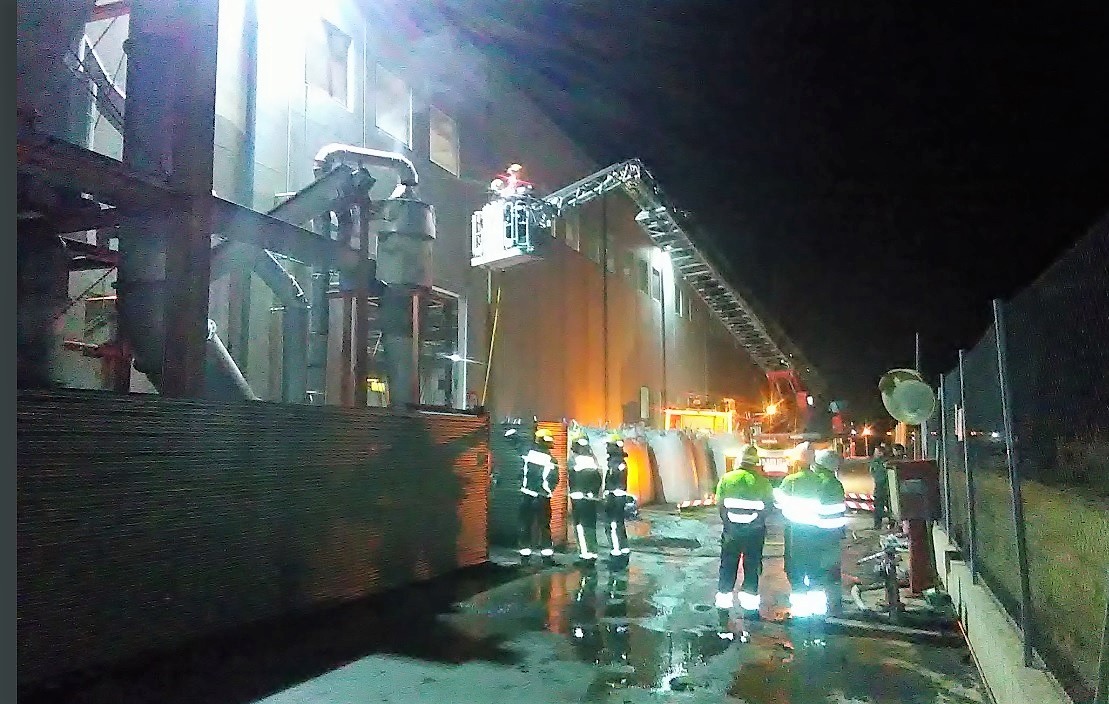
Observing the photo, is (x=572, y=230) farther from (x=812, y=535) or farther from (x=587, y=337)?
(x=812, y=535)

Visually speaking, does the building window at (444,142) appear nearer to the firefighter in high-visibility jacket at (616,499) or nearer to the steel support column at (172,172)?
the firefighter in high-visibility jacket at (616,499)

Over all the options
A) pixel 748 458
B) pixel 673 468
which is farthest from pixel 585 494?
pixel 673 468

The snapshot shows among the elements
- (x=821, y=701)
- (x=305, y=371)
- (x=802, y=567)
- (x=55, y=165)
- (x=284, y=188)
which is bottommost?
(x=821, y=701)

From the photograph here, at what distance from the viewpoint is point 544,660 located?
20.5 feet

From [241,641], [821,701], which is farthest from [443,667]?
[821,701]

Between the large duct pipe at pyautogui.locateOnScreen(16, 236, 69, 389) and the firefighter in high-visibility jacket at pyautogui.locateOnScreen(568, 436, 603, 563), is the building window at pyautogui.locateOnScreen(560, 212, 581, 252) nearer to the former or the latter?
the firefighter in high-visibility jacket at pyautogui.locateOnScreen(568, 436, 603, 563)

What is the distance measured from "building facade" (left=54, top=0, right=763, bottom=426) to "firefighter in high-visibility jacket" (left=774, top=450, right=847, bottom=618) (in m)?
5.82

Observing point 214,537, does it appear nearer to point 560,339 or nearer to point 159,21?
point 159,21

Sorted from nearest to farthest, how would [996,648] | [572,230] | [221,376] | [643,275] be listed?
[996,648] → [221,376] → [572,230] → [643,275]

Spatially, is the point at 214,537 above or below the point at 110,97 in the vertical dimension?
below

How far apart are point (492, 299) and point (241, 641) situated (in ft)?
39.3

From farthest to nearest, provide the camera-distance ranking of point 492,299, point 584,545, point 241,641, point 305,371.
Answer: point 492,299 < point 305,371 < point 584,545 < point 241,641

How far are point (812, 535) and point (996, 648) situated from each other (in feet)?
7.32

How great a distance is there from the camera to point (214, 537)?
6.54m
